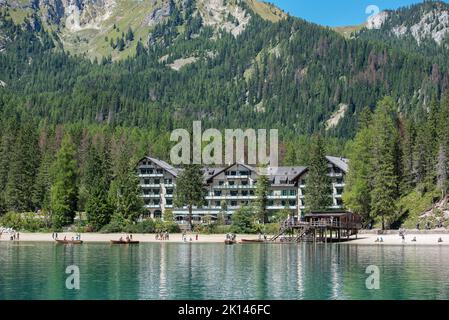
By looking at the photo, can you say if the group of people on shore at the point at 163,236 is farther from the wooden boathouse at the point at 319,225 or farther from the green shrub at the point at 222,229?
the wooden boathouse at the point at 319,225

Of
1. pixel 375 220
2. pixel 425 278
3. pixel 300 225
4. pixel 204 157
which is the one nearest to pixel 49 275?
pixel 425 278

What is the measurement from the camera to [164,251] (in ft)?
299

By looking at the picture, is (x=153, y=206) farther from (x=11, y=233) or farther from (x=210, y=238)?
(x=210, y=238)

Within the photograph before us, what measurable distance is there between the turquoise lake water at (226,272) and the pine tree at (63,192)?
32465mm

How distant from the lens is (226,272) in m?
63.9

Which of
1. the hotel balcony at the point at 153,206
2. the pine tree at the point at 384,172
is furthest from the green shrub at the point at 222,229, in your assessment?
the hotel balcony at the point at 153,206

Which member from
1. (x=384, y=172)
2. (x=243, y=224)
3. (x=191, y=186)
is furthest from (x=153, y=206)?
(x=384, y=172)

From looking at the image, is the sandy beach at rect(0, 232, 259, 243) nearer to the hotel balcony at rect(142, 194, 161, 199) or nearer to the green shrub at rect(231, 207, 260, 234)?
the green shrub at rect(231, 207, 260, 234)

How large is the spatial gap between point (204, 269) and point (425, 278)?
19.7 metres

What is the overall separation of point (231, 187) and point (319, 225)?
43.0m

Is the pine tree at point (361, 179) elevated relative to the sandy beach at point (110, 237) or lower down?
elevated

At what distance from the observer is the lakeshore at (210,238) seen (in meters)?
103
